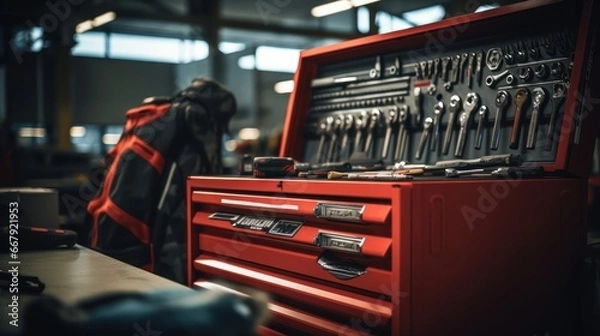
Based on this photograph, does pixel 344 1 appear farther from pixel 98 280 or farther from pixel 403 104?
pixel 98 280

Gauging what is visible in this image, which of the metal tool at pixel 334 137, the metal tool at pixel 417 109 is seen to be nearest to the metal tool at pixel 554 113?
the metal tool at pixel 417 109

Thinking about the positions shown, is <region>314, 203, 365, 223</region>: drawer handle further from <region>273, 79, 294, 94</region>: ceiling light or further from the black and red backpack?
<region>273, 79, 294, 94</region>: ceiling light

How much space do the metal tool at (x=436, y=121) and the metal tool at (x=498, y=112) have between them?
0.15 meters

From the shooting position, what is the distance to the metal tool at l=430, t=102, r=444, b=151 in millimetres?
1465

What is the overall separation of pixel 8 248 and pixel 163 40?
927 cm

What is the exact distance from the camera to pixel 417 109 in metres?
1.51

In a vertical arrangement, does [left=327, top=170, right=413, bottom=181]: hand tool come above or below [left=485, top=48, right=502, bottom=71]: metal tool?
below

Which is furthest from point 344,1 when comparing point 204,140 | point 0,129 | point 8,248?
point 8,248

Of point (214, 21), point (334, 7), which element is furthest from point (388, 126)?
point (214, 21)

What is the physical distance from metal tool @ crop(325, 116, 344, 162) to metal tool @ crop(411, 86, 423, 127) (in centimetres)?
24

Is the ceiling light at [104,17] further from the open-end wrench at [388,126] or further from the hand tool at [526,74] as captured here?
the hand tool at [526,74]

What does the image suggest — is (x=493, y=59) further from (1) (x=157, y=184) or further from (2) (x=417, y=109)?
(1) (x=157, y=184)

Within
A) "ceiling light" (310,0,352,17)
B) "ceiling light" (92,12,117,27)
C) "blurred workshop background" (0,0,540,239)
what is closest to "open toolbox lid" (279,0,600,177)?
"blurred workshop background" (0,0,540,239)

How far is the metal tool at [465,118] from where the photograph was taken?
4.58ft
